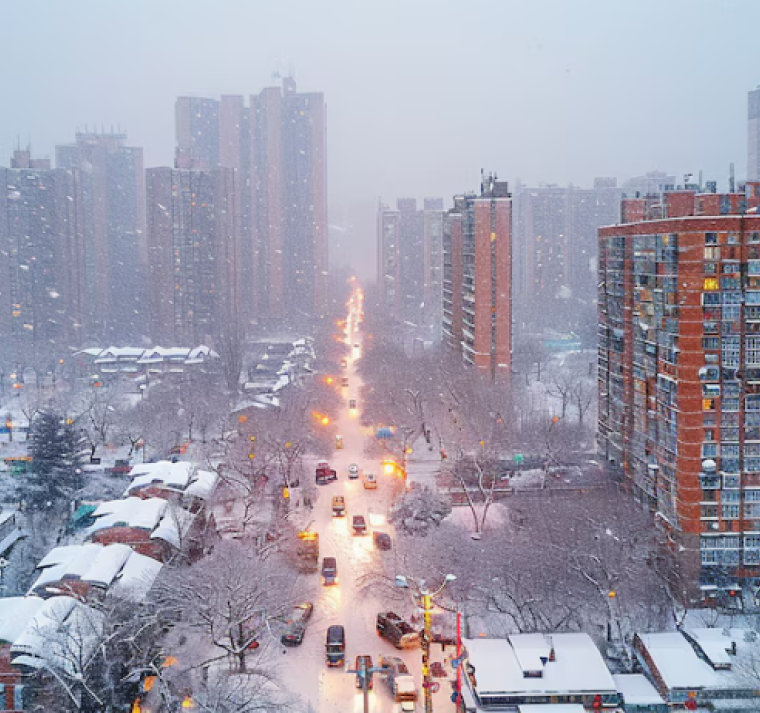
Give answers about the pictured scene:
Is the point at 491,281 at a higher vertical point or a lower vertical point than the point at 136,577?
higher

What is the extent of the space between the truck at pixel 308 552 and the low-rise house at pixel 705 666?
5.80m

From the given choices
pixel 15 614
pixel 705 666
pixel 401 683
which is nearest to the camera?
pixel 401 683

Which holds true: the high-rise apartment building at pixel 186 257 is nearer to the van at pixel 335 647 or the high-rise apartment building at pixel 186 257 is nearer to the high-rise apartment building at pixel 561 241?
the high-rise apartment building at pixel 561 241

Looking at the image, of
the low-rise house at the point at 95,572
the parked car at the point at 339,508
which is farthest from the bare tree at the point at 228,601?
the parked car at the point at 339,508

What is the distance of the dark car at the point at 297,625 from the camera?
1309cm

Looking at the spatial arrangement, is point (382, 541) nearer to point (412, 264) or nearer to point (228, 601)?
point (228, 601)

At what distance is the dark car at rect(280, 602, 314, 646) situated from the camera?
13.1m

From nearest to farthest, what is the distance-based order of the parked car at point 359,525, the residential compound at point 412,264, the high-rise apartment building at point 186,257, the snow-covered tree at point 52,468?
the parked car at point 359,525 < the snow-covered tree at point 52,468 < the high-rise apartment building at point 186,257 < the residential compound at point 412,264

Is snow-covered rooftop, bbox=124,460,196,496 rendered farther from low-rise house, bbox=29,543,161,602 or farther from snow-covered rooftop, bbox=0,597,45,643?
snow-covered rooftop, bbox=0,597,45,643

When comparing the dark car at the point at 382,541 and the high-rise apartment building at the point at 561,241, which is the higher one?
the high-rise apartment building at the point at 561,241

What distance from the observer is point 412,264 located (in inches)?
2346

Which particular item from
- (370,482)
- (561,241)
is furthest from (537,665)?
(561,241)

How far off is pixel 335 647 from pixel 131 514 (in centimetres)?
580

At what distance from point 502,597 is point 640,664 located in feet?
A: 8.22
